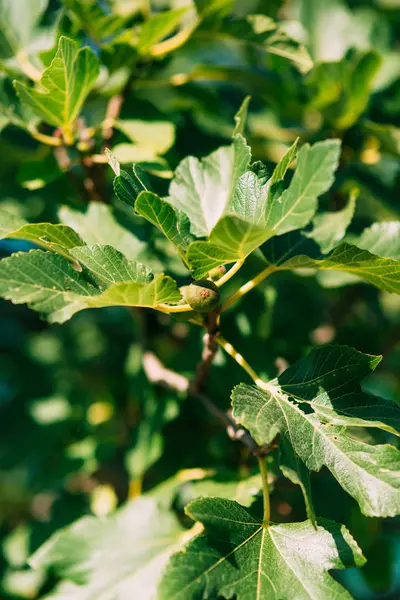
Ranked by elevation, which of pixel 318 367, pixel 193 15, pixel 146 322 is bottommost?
pixel 146 322

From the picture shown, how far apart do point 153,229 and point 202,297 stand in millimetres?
404

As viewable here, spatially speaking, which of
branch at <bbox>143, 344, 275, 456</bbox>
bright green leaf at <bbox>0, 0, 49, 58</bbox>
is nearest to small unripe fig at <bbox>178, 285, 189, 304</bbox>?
branch at <bbox>143, 344, 275, 456</bbox>

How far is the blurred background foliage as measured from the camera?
1.36m

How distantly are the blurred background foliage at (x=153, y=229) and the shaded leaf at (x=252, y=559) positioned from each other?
21 cm

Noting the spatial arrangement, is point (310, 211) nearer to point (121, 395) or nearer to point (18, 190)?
point (18, 190)

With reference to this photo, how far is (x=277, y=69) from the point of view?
1446mm

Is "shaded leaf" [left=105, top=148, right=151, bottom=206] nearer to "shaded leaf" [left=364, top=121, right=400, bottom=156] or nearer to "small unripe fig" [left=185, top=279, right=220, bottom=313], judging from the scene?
"small unripe fig" [left=185, top=279, right=220, bottom=313]

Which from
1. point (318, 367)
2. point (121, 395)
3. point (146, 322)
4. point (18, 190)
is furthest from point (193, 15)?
point (121, 395)

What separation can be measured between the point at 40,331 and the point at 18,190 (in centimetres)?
73

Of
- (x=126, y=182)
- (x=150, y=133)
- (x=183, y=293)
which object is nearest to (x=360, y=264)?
(x=183, y=293)

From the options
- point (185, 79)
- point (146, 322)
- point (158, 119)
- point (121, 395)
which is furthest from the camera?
point (121, 395)

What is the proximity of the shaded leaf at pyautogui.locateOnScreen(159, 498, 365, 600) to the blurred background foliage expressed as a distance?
214mm

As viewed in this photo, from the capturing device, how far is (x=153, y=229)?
4.30 ft

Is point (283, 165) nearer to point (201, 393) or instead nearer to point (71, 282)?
point (71, 282)
